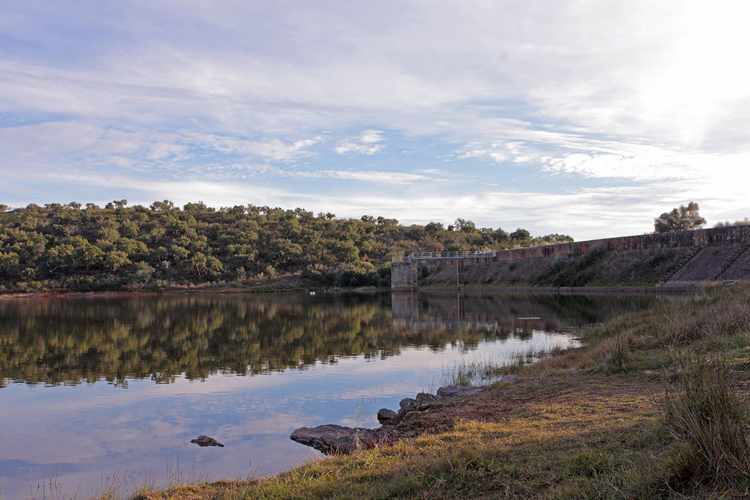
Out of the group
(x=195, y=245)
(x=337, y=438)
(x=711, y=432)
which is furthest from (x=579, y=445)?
(x=195, y=245)

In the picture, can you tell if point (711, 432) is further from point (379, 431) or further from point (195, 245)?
point (195, 245)

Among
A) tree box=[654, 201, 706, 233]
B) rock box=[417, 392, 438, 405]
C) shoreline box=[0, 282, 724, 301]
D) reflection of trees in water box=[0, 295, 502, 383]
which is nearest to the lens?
rock box=[417, 392, 438, 405]

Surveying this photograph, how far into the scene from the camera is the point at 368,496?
22.8 ft

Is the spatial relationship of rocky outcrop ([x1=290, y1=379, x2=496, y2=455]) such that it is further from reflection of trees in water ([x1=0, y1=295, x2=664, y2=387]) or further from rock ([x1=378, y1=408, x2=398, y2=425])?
reflection of trees in water ([x1=0, y1=295, x2=664, y2=387])

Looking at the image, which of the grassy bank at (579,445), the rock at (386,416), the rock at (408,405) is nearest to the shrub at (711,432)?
the grassy bank at (579,445)

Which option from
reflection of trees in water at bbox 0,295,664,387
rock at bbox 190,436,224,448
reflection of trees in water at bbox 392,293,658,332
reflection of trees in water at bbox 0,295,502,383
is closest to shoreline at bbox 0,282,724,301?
reflection of trees in water at bbox 392,293,658,332

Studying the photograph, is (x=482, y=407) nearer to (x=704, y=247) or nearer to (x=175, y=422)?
(x=175, y=422)

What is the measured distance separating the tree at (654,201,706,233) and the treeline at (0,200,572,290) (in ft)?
116

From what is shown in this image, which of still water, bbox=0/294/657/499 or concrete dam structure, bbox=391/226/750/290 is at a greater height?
concrete dam structure, bbox=391/226/750/290

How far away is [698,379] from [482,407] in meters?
7.35

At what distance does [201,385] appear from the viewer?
1991 centimetres

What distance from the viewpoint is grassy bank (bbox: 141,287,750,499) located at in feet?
16.5

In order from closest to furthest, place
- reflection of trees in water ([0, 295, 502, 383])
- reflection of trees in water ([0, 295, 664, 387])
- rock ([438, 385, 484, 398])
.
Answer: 1. rock ([438, 385, 484, 398])
2. reflection of trees in water ([0, 295, 502, 383])
3. reflection of trees in water ([0, 295, 664, 387])

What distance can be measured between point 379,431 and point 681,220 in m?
86.6
